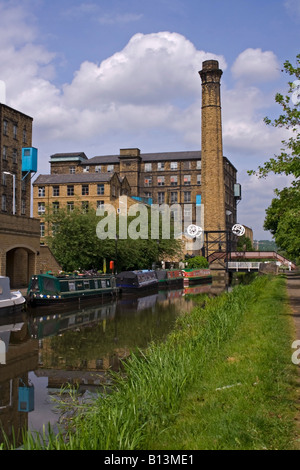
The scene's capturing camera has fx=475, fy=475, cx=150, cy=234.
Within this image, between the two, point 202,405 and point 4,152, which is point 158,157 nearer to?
point 4,152

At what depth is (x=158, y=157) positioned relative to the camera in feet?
283

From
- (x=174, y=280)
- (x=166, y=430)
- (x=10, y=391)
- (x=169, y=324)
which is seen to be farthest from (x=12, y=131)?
(x=166, y=430)

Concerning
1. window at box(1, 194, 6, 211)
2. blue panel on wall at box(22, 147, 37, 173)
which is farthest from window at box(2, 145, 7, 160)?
window at box(1, 194, 6, 211)

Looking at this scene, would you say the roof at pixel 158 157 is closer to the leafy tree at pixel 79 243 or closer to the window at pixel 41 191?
the window at pixel 41 191

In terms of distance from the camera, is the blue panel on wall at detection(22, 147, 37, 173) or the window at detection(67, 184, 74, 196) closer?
the blue panel on wall at detection(22, 147, 37, 173)

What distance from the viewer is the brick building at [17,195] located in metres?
32.2

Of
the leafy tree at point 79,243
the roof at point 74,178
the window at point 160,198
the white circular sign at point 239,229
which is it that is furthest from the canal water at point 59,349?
the window at point 160,198

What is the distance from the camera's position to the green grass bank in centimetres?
515

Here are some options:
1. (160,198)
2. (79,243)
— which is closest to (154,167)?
(160,198)

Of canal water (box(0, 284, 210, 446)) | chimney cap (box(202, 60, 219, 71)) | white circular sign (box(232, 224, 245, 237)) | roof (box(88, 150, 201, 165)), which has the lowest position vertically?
canal water (box(0, 284, 210, 446))

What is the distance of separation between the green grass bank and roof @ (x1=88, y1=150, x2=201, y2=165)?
7579 cm

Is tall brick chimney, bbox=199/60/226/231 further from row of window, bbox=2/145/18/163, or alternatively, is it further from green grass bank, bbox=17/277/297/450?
green grass bank, bbox=17/277/297/450

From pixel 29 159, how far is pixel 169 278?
1772 cm
